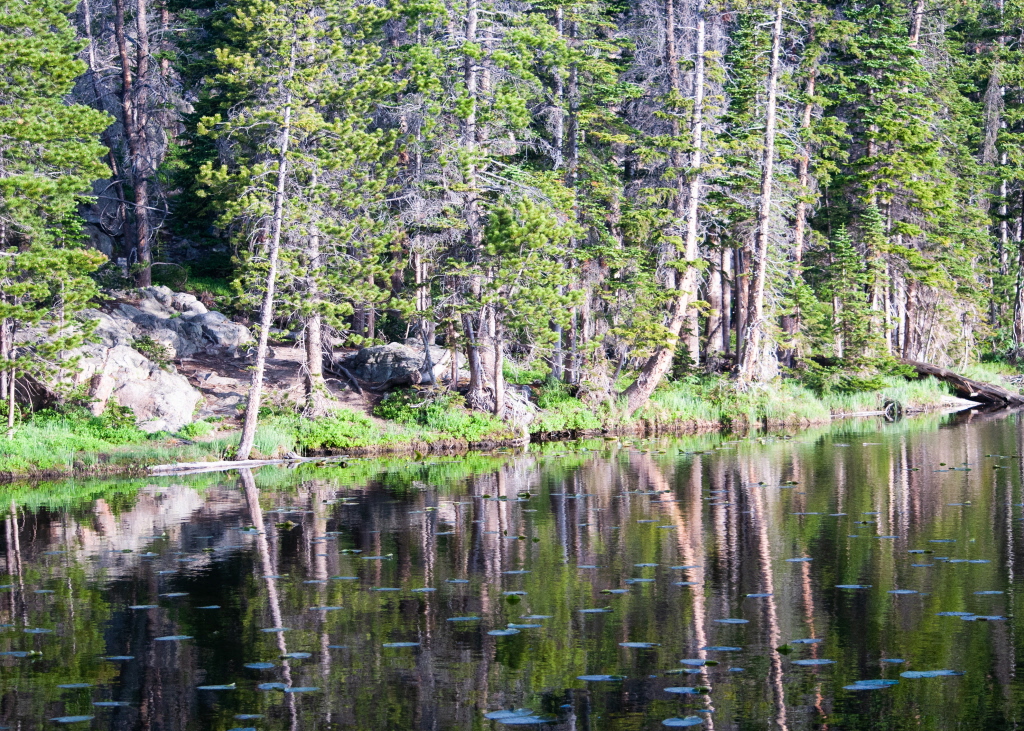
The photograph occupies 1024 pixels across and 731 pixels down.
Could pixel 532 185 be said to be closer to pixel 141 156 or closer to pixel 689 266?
pixel 689 266

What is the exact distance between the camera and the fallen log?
42406 millimetres

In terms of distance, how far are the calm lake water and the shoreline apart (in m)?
3.27

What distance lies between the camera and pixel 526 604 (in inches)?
483

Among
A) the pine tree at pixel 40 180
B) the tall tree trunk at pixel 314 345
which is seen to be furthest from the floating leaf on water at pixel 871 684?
the tall tree trunk at pixel 314 345

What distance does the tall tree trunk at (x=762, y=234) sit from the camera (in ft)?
125

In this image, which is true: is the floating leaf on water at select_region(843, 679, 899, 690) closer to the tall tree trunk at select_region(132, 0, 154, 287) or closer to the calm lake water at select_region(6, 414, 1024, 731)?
the calm lake water at select_region(6, 414, 1024, 731)

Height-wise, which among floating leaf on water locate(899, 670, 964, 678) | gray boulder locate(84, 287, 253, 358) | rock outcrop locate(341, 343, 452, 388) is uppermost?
gray boulder locate(84, 287, 253, 358)

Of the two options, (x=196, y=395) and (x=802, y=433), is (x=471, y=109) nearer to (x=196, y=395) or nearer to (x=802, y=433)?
(x=196, y=395)

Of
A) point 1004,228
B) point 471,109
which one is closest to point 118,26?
point 471,109

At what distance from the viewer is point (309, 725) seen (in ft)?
27.9

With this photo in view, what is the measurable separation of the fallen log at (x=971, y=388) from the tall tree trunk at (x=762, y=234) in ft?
25.9

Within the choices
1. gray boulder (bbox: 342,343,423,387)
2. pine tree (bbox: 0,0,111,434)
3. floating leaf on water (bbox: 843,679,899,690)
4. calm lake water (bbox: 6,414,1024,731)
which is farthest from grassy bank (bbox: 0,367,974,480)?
floating leaf on water (bbox: 843,679,899,690)

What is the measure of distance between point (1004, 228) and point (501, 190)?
1410 inches

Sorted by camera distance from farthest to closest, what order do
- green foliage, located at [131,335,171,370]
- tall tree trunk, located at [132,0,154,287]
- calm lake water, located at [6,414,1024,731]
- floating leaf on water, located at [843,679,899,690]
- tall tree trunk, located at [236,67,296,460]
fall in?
tall tree trunk, located at [132,0,154,287]
green foliage, located at [131,335,171,370]
tall tree trunk, located at [236,67,296,460]
floating leaf on water, located at [843,679,899,690]
calm lake water, located at [6,414,1024,731]
